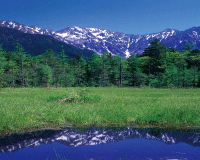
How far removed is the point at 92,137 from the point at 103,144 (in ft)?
2.37

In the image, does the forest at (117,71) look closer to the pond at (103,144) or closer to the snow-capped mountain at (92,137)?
the snow-capped mountain at (92,137)

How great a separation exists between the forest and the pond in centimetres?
4523

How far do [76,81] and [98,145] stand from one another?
68.2 m

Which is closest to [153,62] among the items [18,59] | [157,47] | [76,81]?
[157,47]

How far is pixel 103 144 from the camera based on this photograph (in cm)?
586

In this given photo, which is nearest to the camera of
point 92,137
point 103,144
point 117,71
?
point 103,144

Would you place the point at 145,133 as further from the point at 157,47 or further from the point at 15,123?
the point at 157,47

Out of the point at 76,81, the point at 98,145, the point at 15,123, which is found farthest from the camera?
the point at 76,81

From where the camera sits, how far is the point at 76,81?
7312 cm

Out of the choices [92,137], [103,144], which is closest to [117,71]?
[92,137]

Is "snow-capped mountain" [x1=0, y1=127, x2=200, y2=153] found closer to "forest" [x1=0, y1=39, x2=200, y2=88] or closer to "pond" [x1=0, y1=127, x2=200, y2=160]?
"pond" [x1=0, y1=127, x2=200, y2=160]

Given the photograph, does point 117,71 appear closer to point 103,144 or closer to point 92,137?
point 92,137

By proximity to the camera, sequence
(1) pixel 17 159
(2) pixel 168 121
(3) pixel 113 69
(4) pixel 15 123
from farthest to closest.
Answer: (3) pixel 113 69, (2) pixel 168 121, (4) pixel 15 123, (1) pixel 17 159

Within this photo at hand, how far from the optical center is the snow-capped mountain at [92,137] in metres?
5.93
